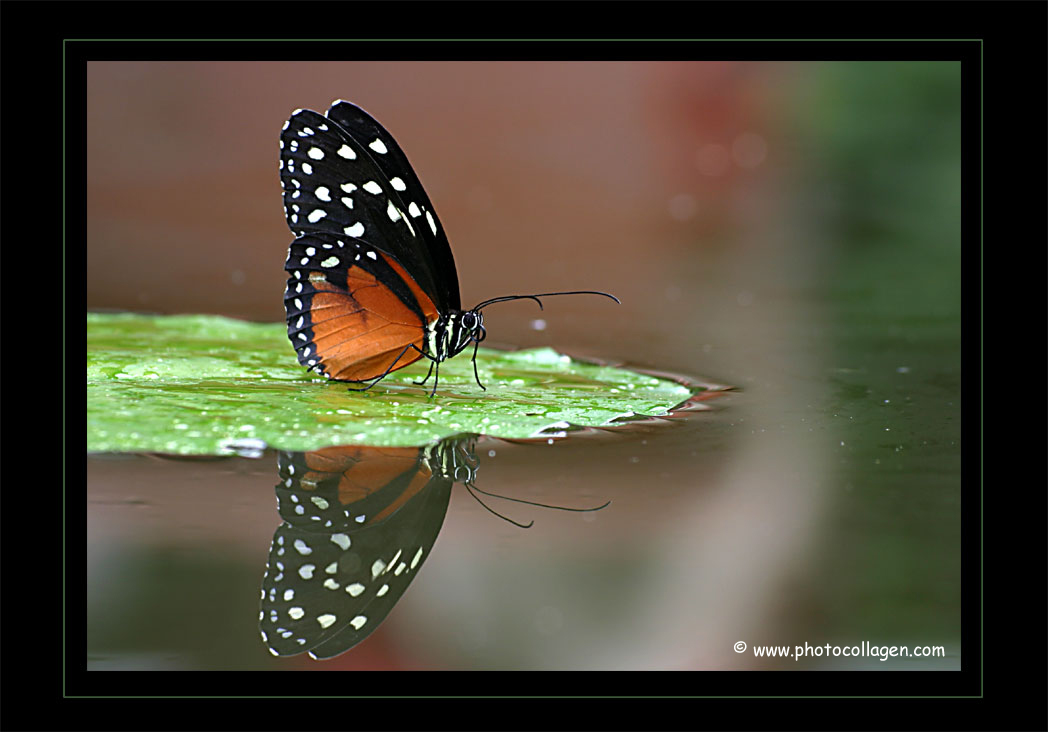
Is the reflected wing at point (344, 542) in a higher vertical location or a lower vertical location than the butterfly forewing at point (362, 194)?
lower

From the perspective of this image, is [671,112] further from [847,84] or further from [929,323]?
[929,323]

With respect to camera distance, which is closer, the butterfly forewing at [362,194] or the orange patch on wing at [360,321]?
the butterfly forewing at [362,194]

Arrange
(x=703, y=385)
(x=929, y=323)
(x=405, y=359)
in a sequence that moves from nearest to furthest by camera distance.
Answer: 1. (x=405, y=359)
2. (x=703, y=385)
3. (x=929, y=323)

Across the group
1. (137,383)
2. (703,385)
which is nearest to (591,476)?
(703,385)

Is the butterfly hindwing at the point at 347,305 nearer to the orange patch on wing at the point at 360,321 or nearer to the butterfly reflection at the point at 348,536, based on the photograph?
the orange patch on wing at the point at 360,321

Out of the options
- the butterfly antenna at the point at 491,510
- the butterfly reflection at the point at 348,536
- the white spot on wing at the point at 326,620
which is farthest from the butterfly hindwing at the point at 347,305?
the white spot on wing at the point at 326,620

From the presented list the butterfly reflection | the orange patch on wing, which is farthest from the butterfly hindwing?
the butterfly reflection
